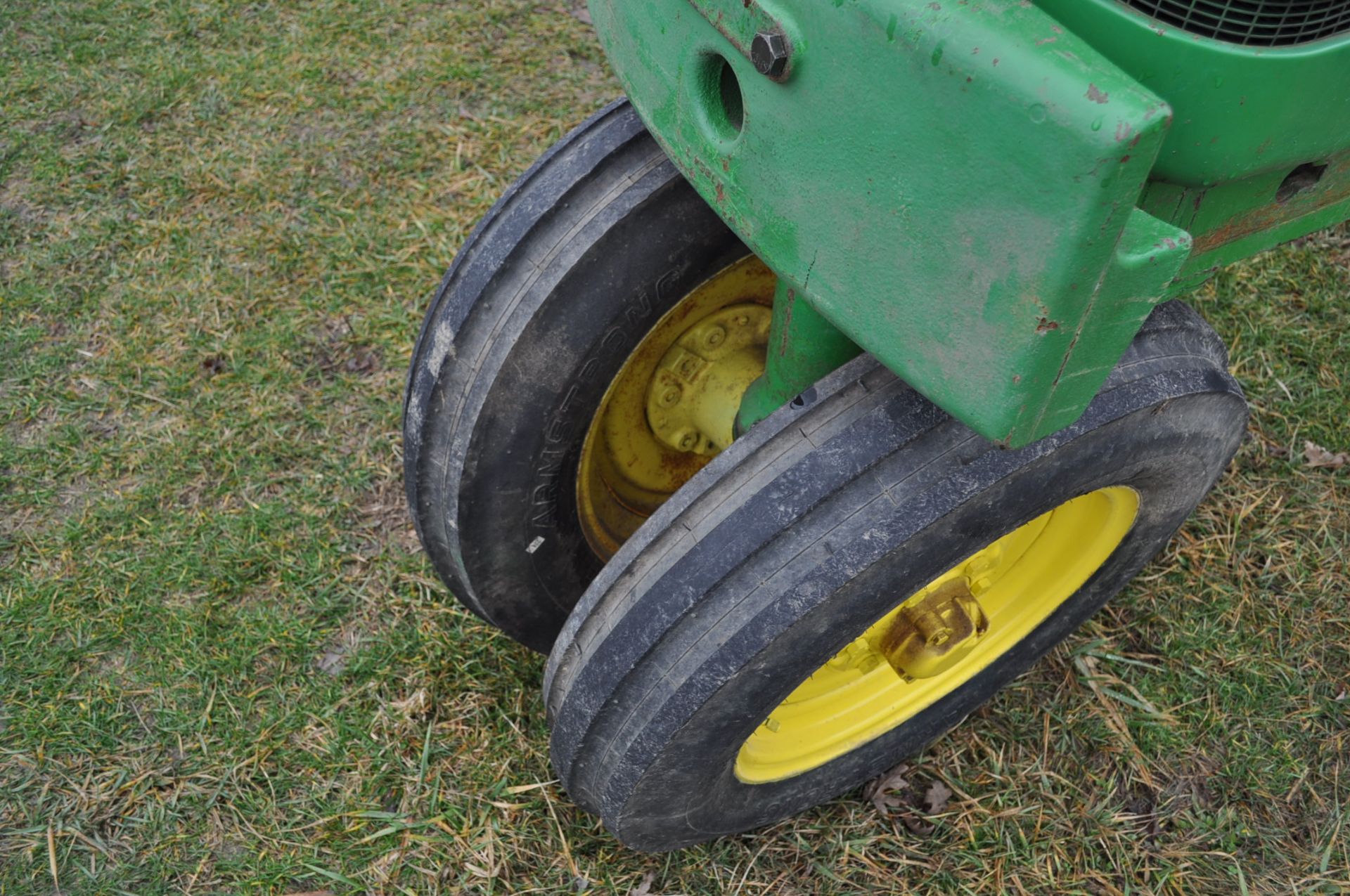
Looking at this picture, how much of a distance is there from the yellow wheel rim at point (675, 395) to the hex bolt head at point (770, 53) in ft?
2.55

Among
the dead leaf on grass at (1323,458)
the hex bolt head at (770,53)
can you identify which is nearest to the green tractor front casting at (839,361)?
the hex bolt head at (770,53)

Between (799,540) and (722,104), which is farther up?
(722,104)

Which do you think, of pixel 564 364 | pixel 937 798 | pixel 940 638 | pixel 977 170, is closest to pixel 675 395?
pixel 564 364

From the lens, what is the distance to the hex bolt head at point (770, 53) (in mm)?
1146

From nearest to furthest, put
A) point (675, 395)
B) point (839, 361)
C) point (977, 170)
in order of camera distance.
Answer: point (977, 170) < point (839, 361) < point (675, 395)

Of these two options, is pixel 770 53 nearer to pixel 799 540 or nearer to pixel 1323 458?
pixel 799 540

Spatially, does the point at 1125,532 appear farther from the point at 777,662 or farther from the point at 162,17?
the point at 162,17

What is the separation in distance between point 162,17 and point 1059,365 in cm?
392

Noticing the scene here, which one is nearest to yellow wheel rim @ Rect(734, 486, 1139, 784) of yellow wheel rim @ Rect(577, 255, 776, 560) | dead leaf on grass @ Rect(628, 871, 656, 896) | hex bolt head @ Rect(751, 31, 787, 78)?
dead leaf on grass @ Rect(628, 871, 656, 896)

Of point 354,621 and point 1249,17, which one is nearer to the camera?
point 1249,17

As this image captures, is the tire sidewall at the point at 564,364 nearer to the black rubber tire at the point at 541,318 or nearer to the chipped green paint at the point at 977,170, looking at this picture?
the black rubber tire at the point at 541,318

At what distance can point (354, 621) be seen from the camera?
2.42 meters

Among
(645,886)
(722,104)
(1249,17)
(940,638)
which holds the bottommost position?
(645,886)

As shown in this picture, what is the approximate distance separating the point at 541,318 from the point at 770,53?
77 centimetres
